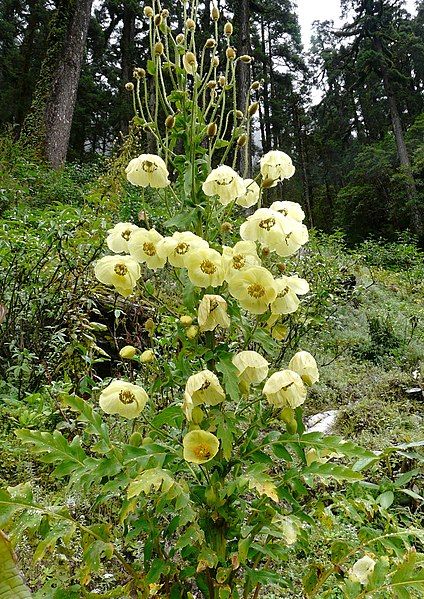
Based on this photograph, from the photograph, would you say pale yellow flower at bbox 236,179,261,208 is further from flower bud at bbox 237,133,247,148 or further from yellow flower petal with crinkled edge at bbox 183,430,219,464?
yellow flower petal with crinkled edge at bbox 183,430,219,464

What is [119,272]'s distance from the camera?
3.94ft

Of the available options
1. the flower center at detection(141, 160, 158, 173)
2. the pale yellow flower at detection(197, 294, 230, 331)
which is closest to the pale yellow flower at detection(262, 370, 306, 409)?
the pale yellow flower at detection(197, 294, 230, 331)

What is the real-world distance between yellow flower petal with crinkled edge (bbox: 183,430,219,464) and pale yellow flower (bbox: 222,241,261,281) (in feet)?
1.19

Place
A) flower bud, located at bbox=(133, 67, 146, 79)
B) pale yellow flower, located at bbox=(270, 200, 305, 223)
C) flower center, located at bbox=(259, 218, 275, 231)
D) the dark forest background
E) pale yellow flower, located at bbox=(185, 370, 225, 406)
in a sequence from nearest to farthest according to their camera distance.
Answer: pale yellow flower, located at bbox=(185, 370, 225, 406) → flower center, located at bbox=(259, 218, 275, 231) → pale yellow flower, located at bbox=(270, 200, 305, 223) → flower bud, located at bbox=(133, 67, 146, 79) → the dark forest background

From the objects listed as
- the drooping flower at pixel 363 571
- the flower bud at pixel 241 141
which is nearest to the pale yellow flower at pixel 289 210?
the flower bud at pixel 241 141

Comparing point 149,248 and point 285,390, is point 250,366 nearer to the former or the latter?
point 285,390

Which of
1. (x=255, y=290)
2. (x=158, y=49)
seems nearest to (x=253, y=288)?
(x=255, y=290)

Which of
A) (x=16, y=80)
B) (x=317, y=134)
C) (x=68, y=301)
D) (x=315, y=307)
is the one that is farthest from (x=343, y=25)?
(x=68, y=301)

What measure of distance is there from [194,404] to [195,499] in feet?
0.97

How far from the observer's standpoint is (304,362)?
1.18 metres

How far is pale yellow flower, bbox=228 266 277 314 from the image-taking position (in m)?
1.13

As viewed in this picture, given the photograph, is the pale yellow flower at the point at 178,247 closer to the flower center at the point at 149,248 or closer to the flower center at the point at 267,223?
the flower center at the point at 149,248

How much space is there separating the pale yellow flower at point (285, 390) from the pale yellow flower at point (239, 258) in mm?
262

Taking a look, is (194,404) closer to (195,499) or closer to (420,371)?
(195,499)
